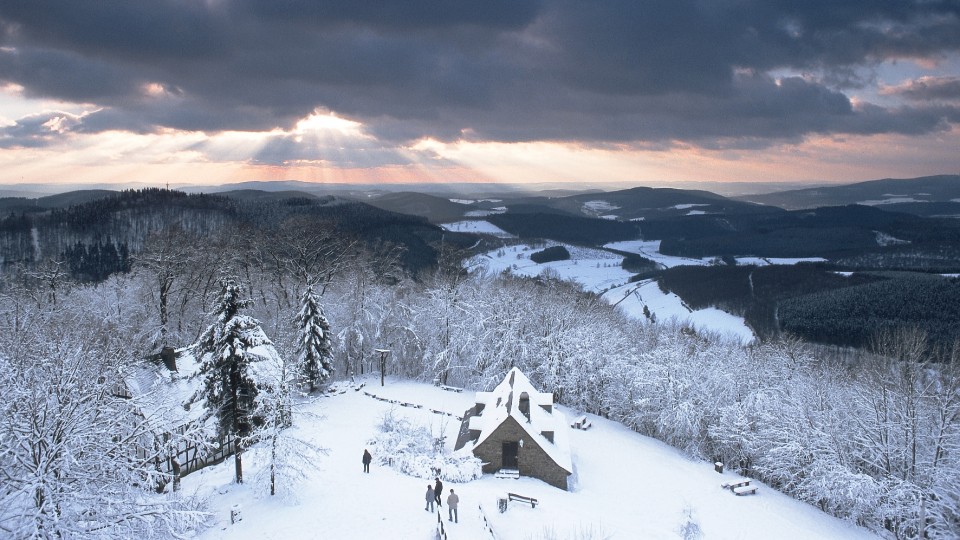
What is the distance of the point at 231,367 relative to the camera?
23281 mm

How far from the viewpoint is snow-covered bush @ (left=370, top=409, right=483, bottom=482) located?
84.3 ft

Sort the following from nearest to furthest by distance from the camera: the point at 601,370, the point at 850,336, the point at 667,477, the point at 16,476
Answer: the point at 16,476 → the point at 667,477 → the point at 601,370 → the point at 850,336

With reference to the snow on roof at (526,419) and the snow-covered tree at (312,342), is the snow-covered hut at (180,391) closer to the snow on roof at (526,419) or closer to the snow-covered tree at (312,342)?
the snow-covered tree at (312,342)

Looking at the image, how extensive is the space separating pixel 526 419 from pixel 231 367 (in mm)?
15567

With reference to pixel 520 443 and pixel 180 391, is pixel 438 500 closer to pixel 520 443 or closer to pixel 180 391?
pixel 520 443

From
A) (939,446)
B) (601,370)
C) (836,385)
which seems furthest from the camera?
(601,370)

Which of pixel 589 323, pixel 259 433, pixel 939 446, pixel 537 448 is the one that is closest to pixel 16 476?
pixel 259 433

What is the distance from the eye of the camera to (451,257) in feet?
157

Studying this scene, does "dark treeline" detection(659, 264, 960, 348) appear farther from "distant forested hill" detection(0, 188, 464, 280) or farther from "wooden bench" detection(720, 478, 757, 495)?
"distant forested hill" detection(0, 188, 464, 280)

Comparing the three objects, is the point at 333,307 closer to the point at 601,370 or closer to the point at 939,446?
the point at 601,370

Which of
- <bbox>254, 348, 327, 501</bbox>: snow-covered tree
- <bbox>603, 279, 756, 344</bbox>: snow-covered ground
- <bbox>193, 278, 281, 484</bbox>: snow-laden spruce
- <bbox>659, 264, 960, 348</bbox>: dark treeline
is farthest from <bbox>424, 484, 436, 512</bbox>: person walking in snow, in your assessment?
<bbox>659, 264, 960, 348</bbox>: dark treeline

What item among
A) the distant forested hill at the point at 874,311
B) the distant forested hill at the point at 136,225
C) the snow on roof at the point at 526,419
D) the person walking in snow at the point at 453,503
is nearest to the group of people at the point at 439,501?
the person walking in snow at the point at 453,503

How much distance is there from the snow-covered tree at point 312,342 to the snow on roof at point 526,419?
1307cm

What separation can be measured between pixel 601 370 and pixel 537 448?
1615 cm
